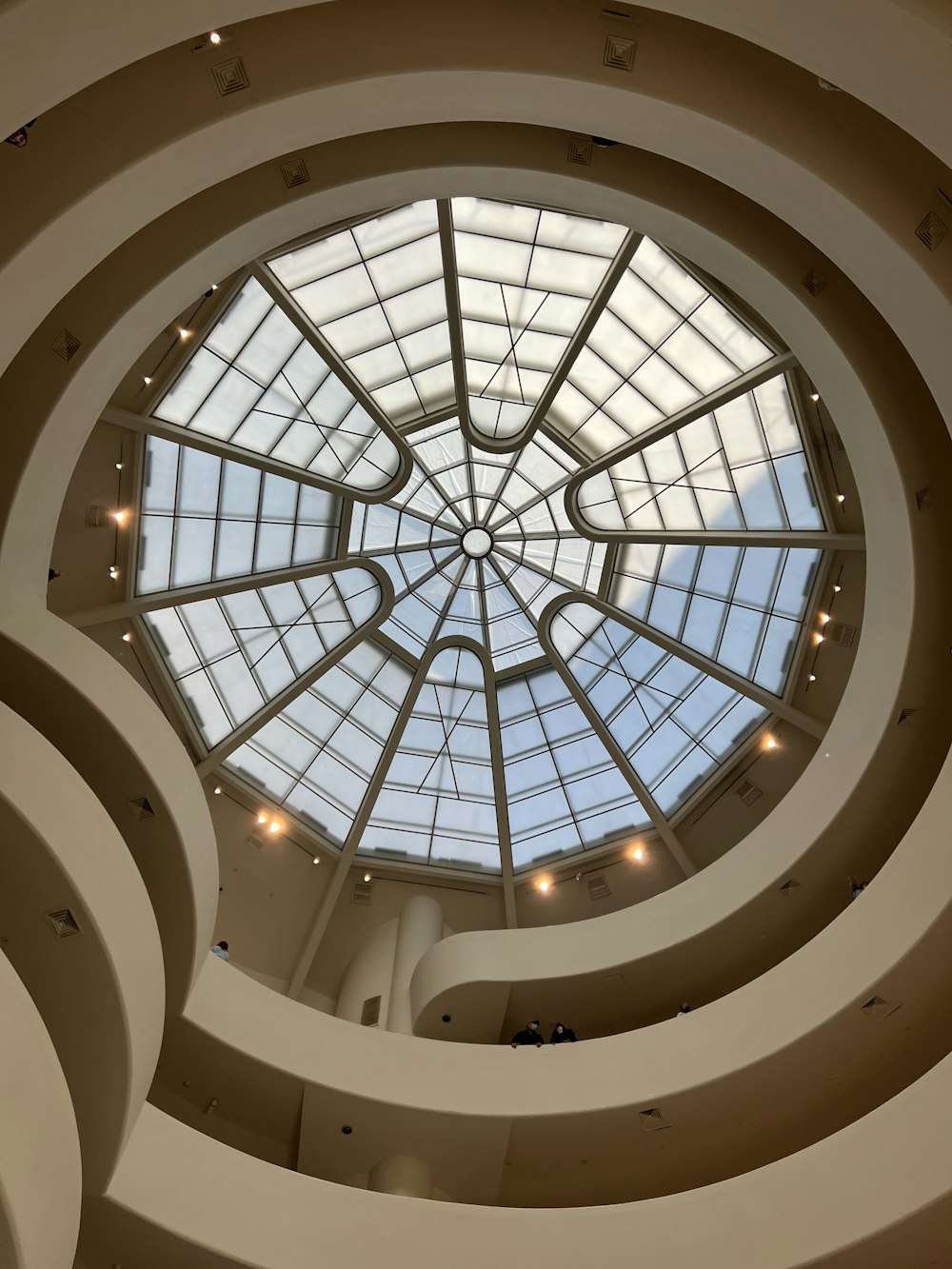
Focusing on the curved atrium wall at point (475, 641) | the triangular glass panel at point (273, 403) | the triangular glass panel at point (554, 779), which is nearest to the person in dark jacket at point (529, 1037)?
the curved atrium wall at point (475, 641)

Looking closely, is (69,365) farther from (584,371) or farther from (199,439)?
(584,371)

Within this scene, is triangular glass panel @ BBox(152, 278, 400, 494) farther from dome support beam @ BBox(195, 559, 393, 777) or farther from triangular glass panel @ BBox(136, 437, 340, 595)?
dome support beam @ BBox(195, 559, 393, 777)

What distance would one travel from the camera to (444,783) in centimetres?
2220

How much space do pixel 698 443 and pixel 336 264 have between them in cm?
798

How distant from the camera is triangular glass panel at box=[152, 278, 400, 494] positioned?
16.0m

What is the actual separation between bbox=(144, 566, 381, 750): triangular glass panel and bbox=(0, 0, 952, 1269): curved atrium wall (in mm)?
115

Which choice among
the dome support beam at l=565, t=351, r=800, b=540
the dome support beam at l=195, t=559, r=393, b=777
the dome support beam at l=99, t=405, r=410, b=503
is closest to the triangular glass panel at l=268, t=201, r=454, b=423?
the dome support beam at l=99, t=405, r=410, b=503

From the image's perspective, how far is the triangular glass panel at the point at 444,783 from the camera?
71.9 feet

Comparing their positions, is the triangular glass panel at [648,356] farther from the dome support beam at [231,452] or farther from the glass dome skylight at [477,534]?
the dome support beam at [231,452]

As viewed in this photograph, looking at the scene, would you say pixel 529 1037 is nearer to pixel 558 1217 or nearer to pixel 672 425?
pixel 558 1217

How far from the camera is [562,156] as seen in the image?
11.7 metres

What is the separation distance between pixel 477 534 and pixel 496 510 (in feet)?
2.52

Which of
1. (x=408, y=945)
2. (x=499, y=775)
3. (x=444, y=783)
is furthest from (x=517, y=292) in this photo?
(x=408, y=945)

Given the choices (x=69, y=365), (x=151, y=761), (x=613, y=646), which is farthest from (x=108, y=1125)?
(x=613, y=646)
